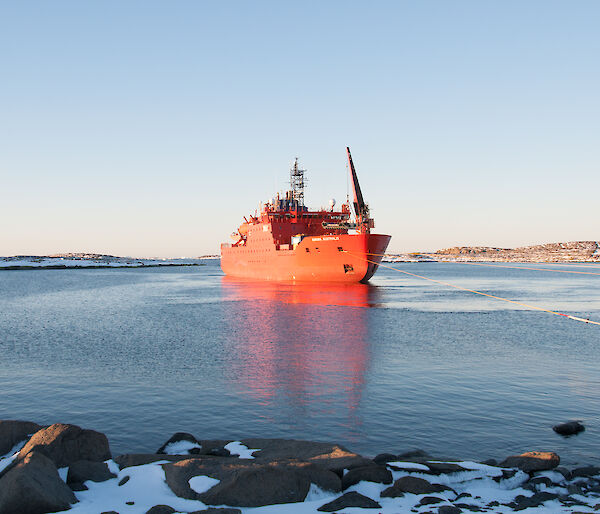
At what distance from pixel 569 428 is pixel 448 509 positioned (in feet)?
17.7

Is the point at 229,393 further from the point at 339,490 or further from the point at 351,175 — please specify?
the point at 351,175

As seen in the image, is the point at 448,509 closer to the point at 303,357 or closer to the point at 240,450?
the point at 240,450

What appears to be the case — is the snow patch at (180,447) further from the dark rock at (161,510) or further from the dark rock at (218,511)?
the dark rock at (218,511)

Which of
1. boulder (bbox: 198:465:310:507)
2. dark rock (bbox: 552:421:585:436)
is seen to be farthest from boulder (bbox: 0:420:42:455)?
dark rock (bbox: 552:421:585:436)

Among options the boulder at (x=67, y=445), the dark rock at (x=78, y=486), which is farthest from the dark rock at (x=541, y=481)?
the boulder at (x=67, y=445)

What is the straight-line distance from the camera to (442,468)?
862 centimetres

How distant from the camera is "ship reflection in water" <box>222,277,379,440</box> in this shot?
13117 millimetres

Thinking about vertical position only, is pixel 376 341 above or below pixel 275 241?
below

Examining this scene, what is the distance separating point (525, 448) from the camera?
404 inches

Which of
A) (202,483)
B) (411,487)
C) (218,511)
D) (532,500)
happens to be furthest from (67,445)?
(532,500)

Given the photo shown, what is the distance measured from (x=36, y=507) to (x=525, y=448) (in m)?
9.03

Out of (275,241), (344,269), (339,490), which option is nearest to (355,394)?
(339,490)

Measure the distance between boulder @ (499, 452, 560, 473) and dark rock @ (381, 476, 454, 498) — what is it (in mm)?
1604

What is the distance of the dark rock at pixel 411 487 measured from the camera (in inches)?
306
